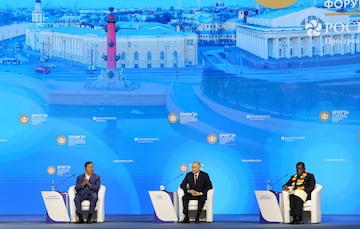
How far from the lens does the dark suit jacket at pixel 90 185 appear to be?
1108 centimetres

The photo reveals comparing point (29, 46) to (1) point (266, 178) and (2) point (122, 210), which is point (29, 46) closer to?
(2) point (122, 210)

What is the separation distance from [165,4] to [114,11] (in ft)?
2.15

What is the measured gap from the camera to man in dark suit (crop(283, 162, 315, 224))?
428 inches

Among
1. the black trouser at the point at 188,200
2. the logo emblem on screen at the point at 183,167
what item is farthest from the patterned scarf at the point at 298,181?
the logo emblem on screen at the point at 183,167

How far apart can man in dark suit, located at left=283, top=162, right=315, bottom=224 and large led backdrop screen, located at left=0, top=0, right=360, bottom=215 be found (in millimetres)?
859

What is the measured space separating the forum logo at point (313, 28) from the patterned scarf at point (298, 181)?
200cm

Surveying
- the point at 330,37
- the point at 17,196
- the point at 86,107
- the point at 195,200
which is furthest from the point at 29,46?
the point at 330,37

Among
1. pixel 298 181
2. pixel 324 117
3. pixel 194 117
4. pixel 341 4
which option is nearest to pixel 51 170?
pixel 194 117

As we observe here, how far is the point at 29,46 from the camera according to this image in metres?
12.4

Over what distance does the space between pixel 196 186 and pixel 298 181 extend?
1170mm

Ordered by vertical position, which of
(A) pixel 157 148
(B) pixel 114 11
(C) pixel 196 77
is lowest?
(A) pixel 157 148

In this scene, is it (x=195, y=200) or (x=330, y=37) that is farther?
(x=330, y=37)

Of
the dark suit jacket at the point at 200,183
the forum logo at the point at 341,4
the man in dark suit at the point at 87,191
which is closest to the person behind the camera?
the man in dark suit at the point at 87,191

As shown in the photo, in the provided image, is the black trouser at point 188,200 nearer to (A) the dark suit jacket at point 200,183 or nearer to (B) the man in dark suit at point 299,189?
(A) the dark suit jacket at point 200,183
